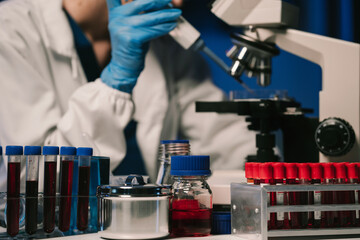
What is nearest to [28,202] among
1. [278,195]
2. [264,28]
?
[278,195]

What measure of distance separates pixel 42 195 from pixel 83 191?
0.25 feet

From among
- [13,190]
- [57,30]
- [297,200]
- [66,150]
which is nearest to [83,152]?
[66,150]

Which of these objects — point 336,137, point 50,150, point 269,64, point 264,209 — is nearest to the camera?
point 264,209

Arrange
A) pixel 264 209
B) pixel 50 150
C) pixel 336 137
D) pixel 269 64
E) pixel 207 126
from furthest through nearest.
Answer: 1. pixel 207 126
2. pixel 269 64
3. pixel 336 137
4. pixel 50 150
5. pixel 264 209

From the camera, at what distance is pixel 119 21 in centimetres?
142

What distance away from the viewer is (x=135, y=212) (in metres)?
0.79

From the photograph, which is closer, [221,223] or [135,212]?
[135,212]

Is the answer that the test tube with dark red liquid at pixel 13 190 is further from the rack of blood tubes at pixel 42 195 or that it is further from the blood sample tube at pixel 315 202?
the blood sample tube at pixel 315 202

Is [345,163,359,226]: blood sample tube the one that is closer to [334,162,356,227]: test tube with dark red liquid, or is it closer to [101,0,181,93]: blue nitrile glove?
[334,162,356,227]: test tube with dark red liquid

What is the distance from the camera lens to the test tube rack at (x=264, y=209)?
0.77 metres

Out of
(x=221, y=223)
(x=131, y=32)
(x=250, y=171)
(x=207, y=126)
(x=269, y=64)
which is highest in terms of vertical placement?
(x=131, y=32)

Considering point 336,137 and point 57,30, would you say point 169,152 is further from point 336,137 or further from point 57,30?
point 57,30

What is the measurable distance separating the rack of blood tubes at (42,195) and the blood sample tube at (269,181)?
1.08 ft

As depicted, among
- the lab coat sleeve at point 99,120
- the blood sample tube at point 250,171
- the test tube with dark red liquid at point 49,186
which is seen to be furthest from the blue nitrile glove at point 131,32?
the blood sample tube at point 250,171
